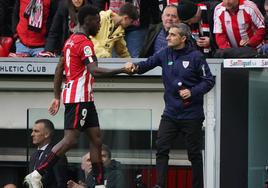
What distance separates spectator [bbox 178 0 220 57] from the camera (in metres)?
11.6

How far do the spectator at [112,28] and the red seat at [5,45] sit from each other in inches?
53.9

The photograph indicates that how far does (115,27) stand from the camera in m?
12.0

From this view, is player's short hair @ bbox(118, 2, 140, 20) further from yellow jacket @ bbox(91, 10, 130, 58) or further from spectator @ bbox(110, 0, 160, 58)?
spectator @ bbox(110, 0, 160, 58)

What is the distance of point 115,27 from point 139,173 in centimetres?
177

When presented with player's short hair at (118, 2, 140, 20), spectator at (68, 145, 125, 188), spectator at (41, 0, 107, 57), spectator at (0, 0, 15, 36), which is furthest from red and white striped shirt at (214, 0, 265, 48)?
spectator at (0, 0, 15, 36)

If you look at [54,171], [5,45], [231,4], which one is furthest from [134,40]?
[54,171]

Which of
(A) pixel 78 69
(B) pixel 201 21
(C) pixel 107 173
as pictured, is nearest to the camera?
(A) pixel 78 69

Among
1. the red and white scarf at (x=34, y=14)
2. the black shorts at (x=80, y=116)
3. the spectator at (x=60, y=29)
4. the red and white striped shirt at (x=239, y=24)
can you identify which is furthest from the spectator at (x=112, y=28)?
the black shorts at (x=80, y=116)

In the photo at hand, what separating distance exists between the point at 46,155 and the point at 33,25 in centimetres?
238

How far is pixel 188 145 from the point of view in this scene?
1027 centimetres

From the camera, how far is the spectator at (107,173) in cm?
1104

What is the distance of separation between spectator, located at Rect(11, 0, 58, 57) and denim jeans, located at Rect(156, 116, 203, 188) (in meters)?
2.94

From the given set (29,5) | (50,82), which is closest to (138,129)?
(50,82)

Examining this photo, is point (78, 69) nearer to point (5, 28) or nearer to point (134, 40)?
point (134, 40)
